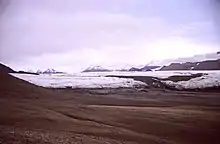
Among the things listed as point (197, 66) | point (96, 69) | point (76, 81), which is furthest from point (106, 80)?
point (197, 66)

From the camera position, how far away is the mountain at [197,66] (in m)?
3.27

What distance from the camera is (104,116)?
9.84 feet

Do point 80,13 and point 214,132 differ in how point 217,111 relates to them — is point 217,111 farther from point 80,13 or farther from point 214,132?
point 80,13

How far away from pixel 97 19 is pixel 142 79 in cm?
68

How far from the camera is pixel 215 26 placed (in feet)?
11.0

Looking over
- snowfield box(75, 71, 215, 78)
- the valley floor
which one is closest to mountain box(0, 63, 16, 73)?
the valley floor

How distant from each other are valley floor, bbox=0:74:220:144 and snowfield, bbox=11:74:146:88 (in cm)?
5

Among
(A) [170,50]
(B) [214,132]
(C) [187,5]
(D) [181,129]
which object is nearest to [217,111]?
(B) [214,132]

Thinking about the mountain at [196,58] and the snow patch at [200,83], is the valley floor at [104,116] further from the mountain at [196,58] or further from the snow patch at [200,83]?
the mountain at [196,58]

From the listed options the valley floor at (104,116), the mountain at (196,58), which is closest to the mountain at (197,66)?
the mountain at (196,58)

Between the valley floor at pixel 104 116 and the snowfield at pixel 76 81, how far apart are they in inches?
1.8

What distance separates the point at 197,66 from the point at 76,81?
3.68 feet

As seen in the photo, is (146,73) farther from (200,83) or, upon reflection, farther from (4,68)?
(4,68)

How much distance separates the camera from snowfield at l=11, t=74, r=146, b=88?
3.11m
